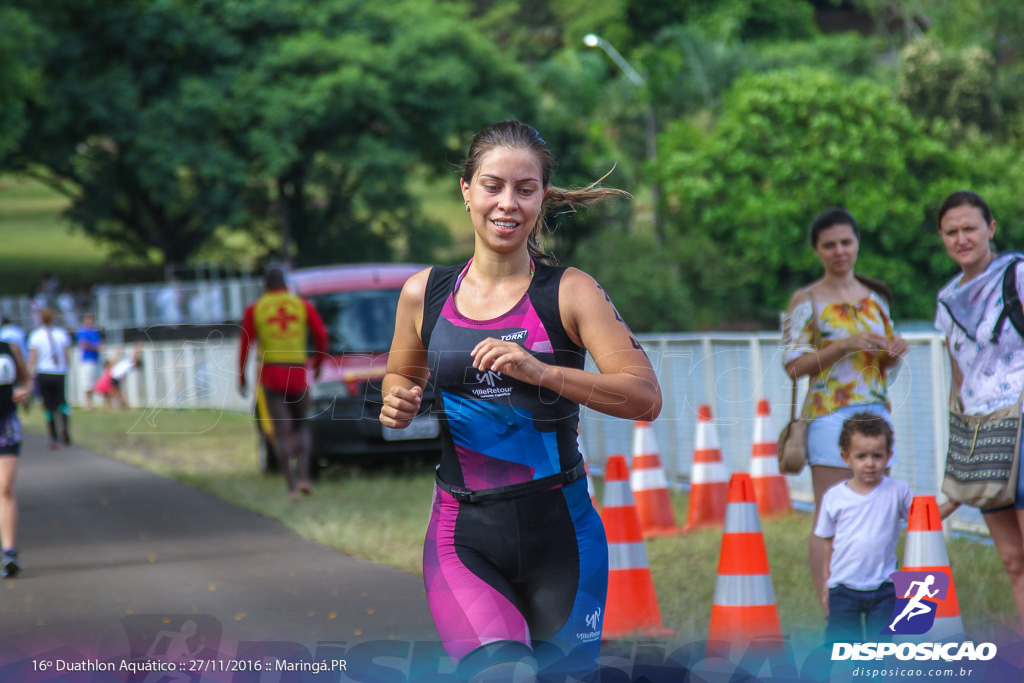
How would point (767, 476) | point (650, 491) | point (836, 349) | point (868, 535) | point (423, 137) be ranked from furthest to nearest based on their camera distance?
point (423, 137) < point (767, 476) < point (650, 491) < point (836, 349) < point (868, 535)

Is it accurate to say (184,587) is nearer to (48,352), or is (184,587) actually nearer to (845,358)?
(845,358)

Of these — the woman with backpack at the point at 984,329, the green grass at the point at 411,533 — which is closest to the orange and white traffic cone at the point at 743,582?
the green grass at the point at 411,533

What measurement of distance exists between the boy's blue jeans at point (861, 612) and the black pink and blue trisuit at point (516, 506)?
196 cm

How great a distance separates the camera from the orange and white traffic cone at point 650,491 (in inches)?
328

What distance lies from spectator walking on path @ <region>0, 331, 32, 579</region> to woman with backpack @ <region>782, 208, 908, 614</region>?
4.81 m

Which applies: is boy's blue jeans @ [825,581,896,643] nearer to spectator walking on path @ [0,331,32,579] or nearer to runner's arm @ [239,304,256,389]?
spectator walking on path @ [0,331,32,579]

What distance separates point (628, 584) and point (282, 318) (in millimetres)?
5485

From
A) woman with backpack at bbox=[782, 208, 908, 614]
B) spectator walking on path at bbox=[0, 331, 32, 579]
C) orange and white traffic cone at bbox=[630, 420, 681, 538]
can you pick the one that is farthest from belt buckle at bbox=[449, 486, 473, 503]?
spectator walking on path at bbox=[0, 331, 32, 579]

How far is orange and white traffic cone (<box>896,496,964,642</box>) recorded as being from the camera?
180 inches

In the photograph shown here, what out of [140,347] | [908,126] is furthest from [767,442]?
[908,126]

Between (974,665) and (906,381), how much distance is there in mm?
3139

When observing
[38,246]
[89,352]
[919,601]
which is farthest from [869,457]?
Answer: [38,246]

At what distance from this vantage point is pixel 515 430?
3092 mm

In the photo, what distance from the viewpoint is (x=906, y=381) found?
717cm
